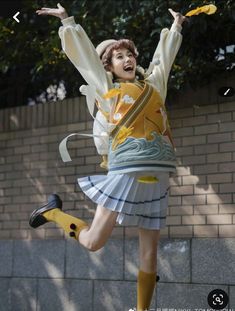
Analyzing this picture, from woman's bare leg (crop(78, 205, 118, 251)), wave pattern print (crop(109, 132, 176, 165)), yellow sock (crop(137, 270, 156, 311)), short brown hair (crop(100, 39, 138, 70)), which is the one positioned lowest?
yellow sock (crop(137, 270, 156, 311))

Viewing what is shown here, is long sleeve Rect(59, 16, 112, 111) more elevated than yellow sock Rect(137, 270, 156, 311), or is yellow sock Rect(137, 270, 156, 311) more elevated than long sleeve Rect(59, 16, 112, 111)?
long sleeve Rect(59, 16, 112, 111)

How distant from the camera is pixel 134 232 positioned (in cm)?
515

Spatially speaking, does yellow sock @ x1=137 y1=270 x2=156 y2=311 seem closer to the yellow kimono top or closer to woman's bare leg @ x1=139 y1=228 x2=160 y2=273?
woman's bare leg @ x1=139 y1=228 x2=160 y2=273

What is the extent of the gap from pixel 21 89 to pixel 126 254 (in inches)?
101

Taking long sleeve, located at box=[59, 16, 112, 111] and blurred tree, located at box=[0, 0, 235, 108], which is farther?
blurred tree, located at box=[0, 0, 235, 108]

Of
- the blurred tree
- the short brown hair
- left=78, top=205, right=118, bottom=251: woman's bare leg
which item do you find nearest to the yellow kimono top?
the short brown hair

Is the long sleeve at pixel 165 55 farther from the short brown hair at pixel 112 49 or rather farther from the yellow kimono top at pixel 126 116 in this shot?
the short brown hair at pixel 112 49

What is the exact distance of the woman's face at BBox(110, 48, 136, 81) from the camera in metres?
3.79

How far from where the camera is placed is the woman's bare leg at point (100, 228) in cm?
362

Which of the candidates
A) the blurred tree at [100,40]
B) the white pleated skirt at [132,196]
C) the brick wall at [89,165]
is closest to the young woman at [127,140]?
the white pleated skirt at [132,196]

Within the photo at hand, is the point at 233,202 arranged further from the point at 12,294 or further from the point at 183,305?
the point at 12,294

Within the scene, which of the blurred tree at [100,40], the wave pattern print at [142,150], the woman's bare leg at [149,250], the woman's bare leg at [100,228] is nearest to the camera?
the wave pattern print at [142,150]

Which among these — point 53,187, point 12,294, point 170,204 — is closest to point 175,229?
point 170,204

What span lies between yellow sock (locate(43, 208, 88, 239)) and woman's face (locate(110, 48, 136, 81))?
95 centimetres
